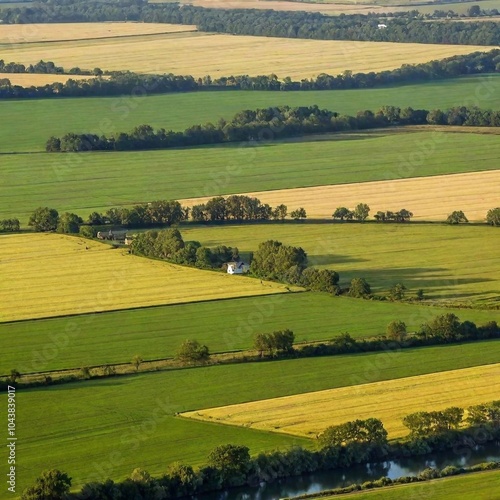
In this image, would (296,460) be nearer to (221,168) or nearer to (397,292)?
(397,292)

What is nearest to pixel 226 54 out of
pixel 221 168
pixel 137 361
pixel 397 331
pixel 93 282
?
pixel 221 168

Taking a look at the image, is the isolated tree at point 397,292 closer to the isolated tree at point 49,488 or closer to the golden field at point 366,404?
the golden field at point 366,404

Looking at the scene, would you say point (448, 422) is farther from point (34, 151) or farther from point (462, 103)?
point (462, 103)

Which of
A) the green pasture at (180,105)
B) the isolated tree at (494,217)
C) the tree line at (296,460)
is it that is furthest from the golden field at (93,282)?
the green pasture at (180,105)

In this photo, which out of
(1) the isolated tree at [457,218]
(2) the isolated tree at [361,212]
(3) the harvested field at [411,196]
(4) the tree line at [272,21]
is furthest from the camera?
(4) the tree line at [272,21]

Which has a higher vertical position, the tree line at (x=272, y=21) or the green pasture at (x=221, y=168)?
the tree line at (x=272, y=21)

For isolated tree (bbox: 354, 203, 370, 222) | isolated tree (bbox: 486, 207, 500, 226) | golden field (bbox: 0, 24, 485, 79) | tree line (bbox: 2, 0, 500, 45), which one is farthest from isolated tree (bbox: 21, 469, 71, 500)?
tree line (bbox: 2, 0, 500, 45)
